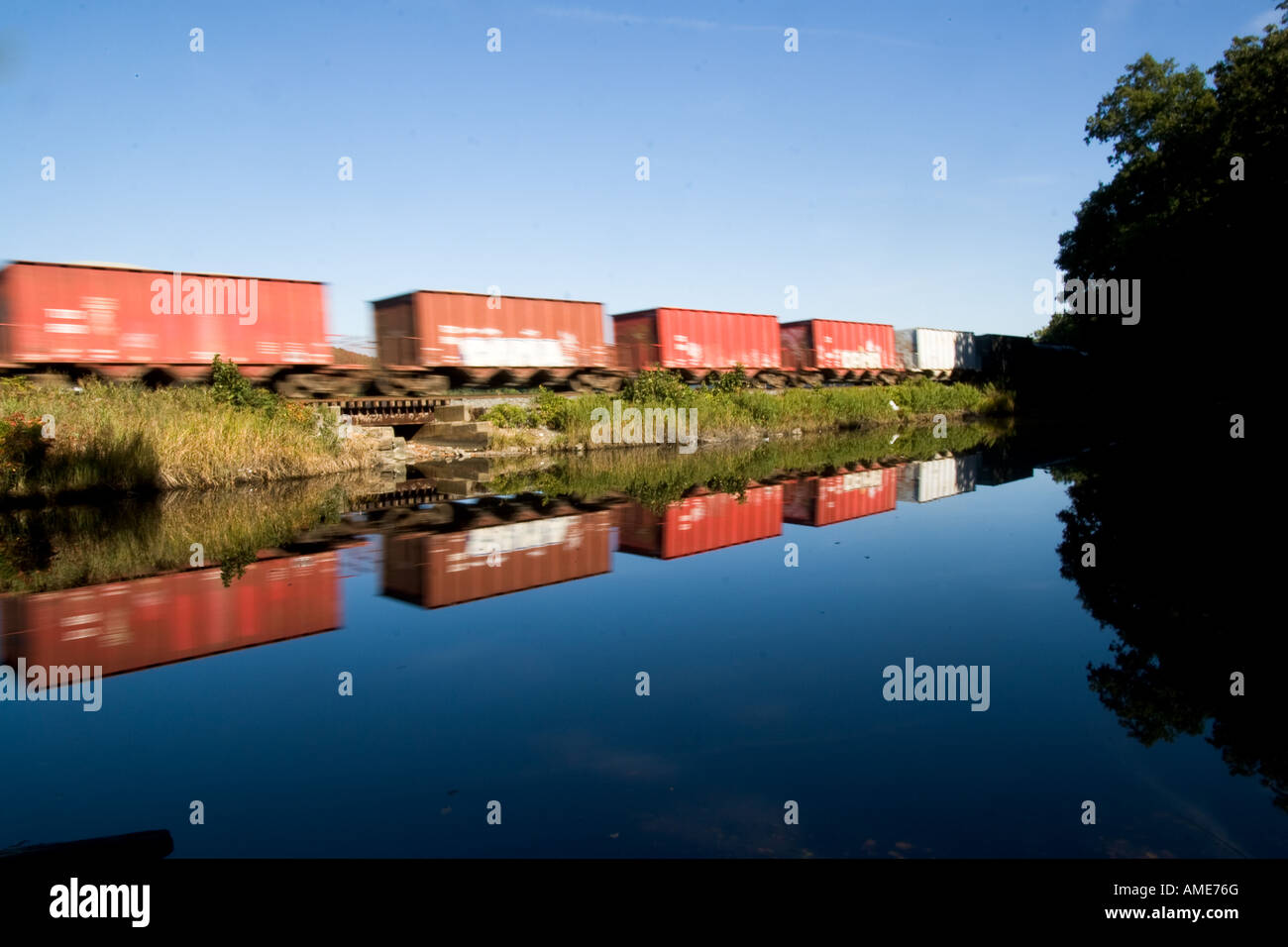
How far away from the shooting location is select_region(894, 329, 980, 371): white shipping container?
42094 millimetres

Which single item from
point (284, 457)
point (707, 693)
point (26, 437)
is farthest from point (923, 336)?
point (707, 693)

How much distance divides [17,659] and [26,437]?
9805 millimetres

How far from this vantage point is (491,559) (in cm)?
780

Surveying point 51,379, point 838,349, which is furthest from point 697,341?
point 51,379

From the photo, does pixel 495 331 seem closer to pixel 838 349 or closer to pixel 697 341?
pixel 697 341

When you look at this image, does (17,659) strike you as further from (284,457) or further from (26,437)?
(284,457)

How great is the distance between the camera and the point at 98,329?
61.1 feet

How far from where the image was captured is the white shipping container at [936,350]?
42094mm

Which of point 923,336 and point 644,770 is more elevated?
point 923,336
